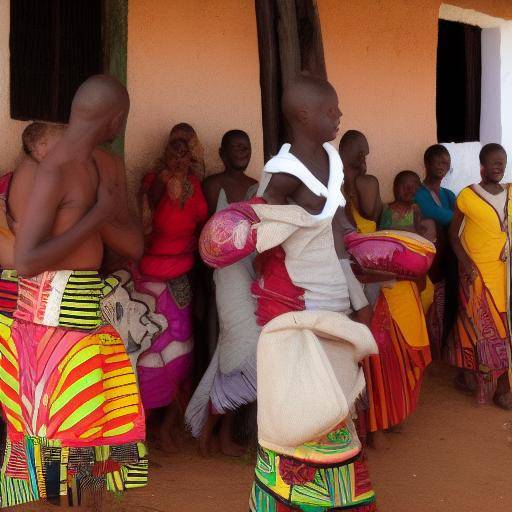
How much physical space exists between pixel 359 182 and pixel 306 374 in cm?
285

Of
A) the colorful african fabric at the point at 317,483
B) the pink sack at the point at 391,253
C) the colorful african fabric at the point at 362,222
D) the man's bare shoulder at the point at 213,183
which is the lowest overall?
the colorful african fabric at the point at 317,483

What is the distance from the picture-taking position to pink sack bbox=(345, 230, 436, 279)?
300cm

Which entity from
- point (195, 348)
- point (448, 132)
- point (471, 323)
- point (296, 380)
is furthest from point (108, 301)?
point (448, 132)

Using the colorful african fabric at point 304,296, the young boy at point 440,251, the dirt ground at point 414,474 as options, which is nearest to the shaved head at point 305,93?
the colorful african fabric at point 304,296

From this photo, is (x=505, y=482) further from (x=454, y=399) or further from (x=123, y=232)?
(x=123, y=232)

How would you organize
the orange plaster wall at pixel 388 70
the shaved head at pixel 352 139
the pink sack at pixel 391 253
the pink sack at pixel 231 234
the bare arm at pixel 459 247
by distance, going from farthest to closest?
the orange plaster wall at pixel 388 70
the bare arm at pixel 459 247
the shaved head at pixel 352 139
the pink sack at pixel 391 253
the pink sack at pixel 231 234

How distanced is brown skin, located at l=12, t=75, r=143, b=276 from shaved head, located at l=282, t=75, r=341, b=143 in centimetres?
57

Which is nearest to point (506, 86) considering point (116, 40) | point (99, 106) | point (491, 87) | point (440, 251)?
point (491, 87)

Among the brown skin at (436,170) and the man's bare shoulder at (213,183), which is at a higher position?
the brown skin at (436,170)

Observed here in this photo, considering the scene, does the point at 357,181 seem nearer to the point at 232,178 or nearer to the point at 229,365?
the point at 232,178

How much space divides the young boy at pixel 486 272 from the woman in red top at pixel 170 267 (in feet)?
6.42

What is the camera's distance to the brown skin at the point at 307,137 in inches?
110

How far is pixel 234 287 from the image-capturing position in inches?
166

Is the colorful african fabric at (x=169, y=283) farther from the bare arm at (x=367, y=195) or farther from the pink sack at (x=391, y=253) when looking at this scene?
the pink sack at (x=391, y=253)
